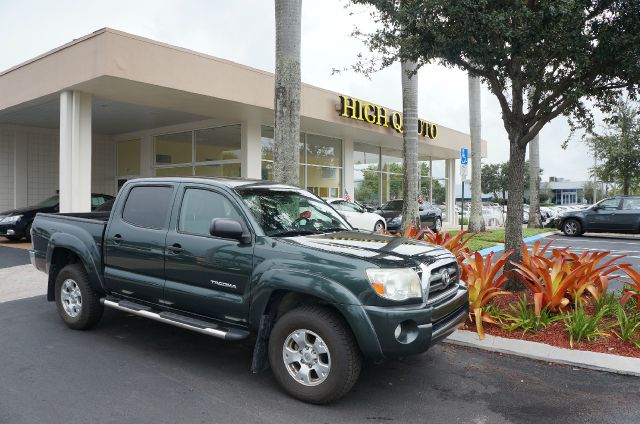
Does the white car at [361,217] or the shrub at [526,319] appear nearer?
the shrub at [526,319]

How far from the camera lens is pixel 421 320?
380 cm

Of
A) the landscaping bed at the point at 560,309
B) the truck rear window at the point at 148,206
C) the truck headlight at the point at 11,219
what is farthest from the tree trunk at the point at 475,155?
the truck headlight at the point at 11,219

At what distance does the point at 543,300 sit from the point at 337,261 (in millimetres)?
3333

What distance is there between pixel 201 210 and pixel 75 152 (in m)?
9.90

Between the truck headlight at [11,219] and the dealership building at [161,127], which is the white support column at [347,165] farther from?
the truck headlight at [11,219]

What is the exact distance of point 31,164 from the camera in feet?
65.7

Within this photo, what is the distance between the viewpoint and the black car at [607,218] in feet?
60.6

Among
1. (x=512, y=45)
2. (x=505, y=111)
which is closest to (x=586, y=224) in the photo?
(x=505, y=111)

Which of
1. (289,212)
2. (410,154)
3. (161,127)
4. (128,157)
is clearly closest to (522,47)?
(289,212)

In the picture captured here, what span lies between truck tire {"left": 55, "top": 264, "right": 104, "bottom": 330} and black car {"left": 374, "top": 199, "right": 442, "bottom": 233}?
13.7 metres

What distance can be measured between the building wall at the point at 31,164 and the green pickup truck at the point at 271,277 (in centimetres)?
1648

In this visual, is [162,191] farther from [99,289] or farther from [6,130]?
[6,130]

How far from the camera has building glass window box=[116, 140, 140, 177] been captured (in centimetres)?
2098

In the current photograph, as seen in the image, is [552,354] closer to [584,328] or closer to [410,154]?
[584,328]
